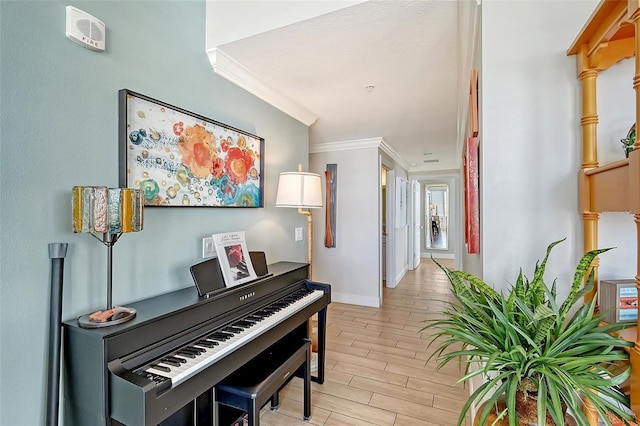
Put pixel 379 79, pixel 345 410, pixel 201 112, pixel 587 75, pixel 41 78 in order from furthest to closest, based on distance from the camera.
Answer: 1. pixel 379 79
2. pixel 345 410
3. pixel 201 112
4. pixel 41 78
5. pixel 587 75

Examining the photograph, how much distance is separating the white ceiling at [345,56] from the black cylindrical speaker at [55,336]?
1.47 m

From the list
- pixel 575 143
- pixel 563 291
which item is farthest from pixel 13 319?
pixel 575 143

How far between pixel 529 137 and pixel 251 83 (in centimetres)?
190

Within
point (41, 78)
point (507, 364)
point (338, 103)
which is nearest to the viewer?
point (507, 364)

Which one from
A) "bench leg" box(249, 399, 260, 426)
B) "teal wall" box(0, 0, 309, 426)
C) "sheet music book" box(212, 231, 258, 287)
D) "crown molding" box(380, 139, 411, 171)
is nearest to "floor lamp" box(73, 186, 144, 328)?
"teal wall" box(0, 0, 309, 426)

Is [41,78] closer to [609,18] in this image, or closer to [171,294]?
[171,294]

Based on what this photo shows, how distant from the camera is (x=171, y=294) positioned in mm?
1600

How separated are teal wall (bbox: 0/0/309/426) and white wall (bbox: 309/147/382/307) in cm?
276

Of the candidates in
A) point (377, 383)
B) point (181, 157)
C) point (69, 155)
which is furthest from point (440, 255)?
point (69, 155)

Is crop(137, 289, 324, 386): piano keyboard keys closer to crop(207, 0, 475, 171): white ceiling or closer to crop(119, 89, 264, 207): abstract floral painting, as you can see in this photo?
crop(119, 89, 264, 207): abstract floral painting

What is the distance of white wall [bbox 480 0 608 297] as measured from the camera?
3.67 feet

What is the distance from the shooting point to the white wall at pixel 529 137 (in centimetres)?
112

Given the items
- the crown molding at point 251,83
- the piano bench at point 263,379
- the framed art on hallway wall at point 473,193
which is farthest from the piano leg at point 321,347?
the crown molding at point 251,83

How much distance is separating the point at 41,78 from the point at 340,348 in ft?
9.56
